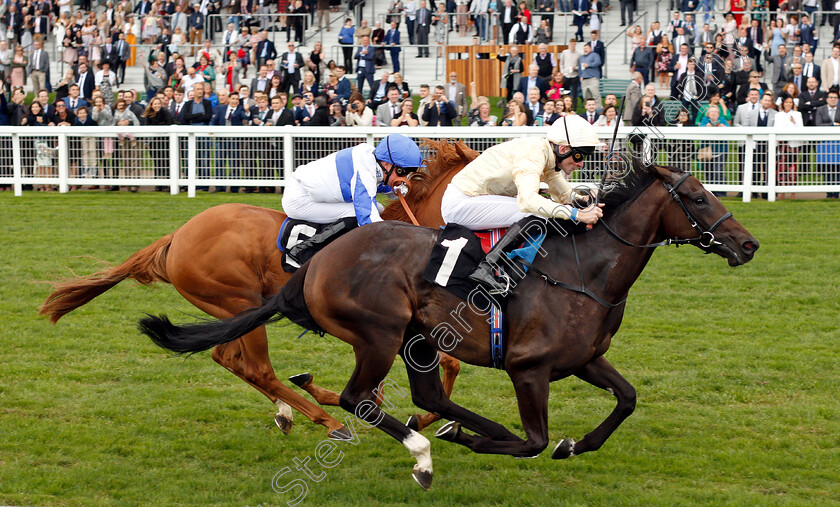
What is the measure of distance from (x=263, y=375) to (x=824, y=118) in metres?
9.74

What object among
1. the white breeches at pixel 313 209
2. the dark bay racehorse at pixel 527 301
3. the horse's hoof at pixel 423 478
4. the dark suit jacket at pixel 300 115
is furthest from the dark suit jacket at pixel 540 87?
the horse's hoof at pixel 423 478

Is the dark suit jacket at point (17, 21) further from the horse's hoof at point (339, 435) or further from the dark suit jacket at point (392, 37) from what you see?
the horse's hoof at point (339, 435)

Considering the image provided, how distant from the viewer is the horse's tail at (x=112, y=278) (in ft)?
19.9

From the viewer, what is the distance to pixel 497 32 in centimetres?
1998

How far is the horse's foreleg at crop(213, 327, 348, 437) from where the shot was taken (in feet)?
18.3

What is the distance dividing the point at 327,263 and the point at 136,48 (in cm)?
2043

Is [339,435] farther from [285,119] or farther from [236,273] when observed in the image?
[285,119]

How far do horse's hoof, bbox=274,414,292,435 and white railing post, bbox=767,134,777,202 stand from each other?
859 centimetres

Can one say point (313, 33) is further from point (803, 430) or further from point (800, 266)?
point (803, 430)

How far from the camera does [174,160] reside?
45.9 ft

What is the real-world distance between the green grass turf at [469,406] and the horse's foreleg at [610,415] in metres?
0.15

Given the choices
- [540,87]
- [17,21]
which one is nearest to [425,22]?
[540,87]

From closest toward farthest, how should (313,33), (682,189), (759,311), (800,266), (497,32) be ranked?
(682,189)
(759,311)
(800,266)
(497,32)
(313,33)

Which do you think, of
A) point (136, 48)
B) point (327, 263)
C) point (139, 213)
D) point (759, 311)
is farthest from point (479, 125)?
point (136, 48)
